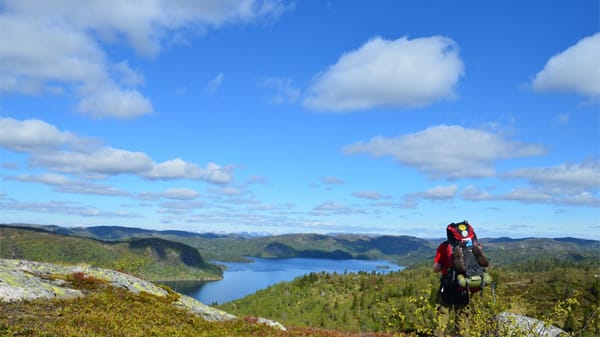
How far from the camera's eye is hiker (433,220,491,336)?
34.6 ft

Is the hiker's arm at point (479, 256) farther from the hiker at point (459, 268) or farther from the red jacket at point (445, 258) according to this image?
the red jacket at point (445, 258)

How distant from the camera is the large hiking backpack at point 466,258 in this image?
10.5 meters

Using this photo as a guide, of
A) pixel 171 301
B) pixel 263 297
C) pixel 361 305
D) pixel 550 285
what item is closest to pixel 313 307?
pixel 361 305

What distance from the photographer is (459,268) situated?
10523mm

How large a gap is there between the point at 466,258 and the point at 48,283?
49.3ft

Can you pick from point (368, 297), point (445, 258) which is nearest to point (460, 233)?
point (445, 258)

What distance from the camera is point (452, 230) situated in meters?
11.0

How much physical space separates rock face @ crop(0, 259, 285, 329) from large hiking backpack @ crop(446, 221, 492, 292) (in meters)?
7.16

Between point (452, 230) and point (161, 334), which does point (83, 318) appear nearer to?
point (161, 334)

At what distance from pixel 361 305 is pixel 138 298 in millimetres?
73898

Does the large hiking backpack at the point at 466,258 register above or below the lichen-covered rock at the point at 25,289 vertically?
above

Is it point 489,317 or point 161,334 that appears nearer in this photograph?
point 489,317

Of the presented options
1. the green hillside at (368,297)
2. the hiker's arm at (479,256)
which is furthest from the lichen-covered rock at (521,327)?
the green hillside at (368,297)

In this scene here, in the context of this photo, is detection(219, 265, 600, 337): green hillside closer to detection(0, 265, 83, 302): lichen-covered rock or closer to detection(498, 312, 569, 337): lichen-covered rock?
Result: detection(0, 265, 83, 302): lichen-covered rock
